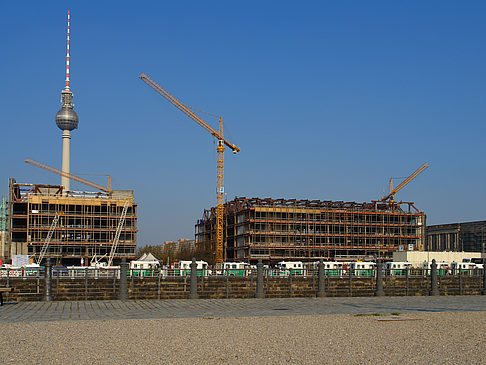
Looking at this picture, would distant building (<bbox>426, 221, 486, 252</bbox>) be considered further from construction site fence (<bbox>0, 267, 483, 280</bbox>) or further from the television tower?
construction site fence (<bbox>0, 267, 483, 280</bbox>)

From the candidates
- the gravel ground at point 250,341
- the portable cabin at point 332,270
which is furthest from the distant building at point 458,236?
the gravel ground at point 250,341

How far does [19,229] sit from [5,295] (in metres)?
94.9

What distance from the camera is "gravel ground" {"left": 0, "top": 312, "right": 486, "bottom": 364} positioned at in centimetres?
1147

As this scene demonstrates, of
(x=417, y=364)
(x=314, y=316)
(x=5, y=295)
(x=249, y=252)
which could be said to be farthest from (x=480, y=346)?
(x=249, y=252)

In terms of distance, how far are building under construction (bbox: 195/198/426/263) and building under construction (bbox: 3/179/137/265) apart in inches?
830

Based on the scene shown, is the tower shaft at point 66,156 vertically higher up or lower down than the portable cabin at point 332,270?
higher up

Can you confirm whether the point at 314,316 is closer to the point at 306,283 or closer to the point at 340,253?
the point at 306,283

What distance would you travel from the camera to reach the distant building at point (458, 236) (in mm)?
153000

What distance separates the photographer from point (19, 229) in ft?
390

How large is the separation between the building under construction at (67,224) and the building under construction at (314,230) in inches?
830

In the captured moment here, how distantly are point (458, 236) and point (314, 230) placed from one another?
2040 inches

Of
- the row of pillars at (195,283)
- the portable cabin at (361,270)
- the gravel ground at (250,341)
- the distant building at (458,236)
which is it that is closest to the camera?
the gravel ground at (250,341)

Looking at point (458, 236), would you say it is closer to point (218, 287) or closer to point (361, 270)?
point (361, 270)

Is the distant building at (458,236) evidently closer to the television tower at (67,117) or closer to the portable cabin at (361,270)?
the portable cabin at (361,270)
